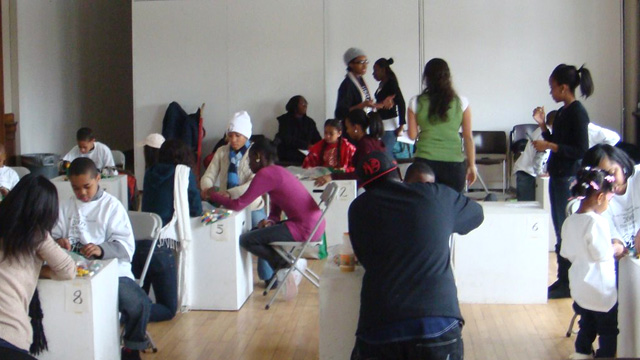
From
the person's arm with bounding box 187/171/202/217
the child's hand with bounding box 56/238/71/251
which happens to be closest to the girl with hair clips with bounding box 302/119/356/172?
the person's arm with bounding box 187/171/202/217

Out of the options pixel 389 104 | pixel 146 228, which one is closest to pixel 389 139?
pixel 389 104

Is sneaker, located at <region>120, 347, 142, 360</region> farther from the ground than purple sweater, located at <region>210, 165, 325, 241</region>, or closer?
closer

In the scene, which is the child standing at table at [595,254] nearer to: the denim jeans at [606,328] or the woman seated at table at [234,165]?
the denim jeans at [606,328]

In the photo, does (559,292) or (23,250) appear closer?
(23,250)

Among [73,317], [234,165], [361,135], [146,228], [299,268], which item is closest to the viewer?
[73,317]

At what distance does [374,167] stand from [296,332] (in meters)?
1.90

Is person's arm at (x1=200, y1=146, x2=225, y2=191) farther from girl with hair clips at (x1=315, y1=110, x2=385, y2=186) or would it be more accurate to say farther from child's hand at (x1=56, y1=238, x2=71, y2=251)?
child's hand at (x1=56, y1=238, x2=71, y2=251)

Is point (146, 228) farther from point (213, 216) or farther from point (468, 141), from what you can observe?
point (468, 141)

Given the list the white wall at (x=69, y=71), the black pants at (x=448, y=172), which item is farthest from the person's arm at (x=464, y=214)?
the white wall at (x=69, y=71)

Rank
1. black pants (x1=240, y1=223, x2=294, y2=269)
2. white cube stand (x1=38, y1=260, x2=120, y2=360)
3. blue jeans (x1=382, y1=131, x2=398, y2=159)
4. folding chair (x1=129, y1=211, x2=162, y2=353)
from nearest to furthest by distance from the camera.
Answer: white cube stand (x1=38, y1=260, x2=120, y2=360) → folding chair (x1=129, y1=211, x2=162, y2=353) → black pants (x1=240, y1=223, x2=294, y2=269) → blue jeans (x1=382, y1=131, x2=398, y2=159)

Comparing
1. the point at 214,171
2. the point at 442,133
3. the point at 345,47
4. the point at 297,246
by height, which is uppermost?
the point at 345,47

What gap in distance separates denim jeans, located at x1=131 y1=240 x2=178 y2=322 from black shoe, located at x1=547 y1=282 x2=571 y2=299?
7.85ft

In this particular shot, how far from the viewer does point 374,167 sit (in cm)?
316

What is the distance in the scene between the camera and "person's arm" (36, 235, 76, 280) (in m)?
3.32
